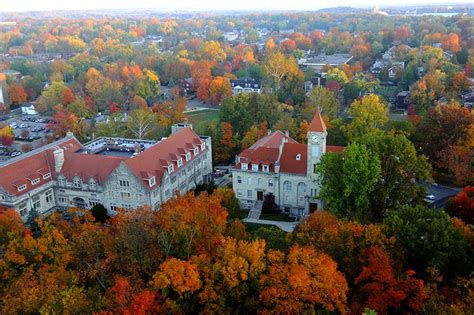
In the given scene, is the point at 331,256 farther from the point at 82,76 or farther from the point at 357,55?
the point at 357,55

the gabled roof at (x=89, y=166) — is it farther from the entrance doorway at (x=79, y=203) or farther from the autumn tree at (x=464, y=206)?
the autumn tree at (x=464, y=206)

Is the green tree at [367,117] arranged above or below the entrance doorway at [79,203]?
above

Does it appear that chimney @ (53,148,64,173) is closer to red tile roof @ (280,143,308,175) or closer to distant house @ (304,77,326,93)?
red tile roof @ (280,143,308,175)

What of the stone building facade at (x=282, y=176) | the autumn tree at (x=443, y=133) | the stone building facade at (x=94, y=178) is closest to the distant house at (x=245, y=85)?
the autumn tree at (x=443, y=133)

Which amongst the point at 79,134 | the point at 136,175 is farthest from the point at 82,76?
the point at 136,175

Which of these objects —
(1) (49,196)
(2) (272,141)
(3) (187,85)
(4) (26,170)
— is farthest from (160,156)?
(3) (187,85)

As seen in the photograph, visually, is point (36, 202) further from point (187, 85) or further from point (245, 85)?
point (187, 85)

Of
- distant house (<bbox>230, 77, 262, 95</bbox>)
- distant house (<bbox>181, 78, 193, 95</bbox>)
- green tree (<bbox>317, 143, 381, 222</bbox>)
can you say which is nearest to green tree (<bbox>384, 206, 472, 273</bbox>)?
green tree (<bbox>317, 143, 381, 222</bbox>)
